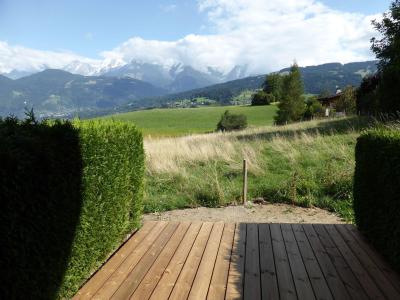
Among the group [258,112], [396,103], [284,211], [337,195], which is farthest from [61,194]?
[258,112]

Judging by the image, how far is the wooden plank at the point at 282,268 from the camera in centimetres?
340

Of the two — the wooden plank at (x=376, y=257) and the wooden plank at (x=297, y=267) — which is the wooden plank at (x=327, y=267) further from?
the wooden plank at (x=376, y=257)

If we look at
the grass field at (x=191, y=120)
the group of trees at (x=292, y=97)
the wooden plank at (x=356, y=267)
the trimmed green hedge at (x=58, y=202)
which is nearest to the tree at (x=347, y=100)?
Result: the group of trees at (x=292, y=97)

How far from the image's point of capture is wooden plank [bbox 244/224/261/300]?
3389 mm

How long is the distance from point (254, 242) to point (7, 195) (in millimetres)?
3517

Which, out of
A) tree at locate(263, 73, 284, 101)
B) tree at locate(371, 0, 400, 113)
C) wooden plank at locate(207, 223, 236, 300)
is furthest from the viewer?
tree at locate(263, 73, 284, 101)

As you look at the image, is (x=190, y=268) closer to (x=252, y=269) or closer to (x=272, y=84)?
(x=252, y=269)

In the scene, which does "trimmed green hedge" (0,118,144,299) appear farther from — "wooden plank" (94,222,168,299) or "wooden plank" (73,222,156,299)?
"wooden plank" (94,222,168,299)

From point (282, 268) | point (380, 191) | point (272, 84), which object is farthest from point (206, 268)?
point (272, 84)

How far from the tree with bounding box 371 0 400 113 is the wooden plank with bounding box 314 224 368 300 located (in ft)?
42.2

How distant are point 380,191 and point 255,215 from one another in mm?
2977

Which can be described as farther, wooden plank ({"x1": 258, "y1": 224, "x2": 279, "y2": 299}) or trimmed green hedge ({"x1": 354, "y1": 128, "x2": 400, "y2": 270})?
trimmed green hedge ({"x1": 354, "y1": 128, "x2": 400, "y2": 270})

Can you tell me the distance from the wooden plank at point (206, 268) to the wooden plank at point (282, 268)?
74cm

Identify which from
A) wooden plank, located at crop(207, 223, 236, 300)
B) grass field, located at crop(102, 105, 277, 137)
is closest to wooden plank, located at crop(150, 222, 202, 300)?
wooden plank, located at crop(207, 223, 236, 300)
